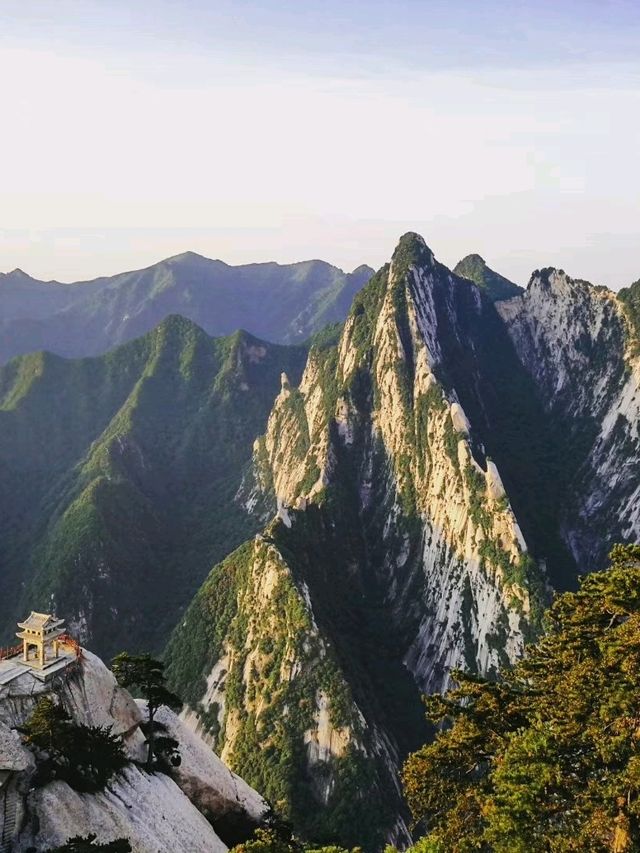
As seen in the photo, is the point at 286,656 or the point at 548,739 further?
the point at 286,656

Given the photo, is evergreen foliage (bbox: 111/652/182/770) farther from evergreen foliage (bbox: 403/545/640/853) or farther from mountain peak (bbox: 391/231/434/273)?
mountain peak (bbox: 391/231/434/273)

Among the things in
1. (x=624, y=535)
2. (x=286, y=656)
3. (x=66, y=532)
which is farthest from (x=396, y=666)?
(x=66, y=532)

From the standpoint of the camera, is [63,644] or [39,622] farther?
[63,644]

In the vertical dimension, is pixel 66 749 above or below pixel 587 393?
below

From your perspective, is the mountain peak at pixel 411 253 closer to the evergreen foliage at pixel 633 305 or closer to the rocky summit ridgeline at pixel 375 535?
the rocky summit ridgeline at pixel 375 535

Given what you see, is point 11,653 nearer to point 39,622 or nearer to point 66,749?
point 39,622

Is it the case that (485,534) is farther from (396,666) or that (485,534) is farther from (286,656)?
(286,656)

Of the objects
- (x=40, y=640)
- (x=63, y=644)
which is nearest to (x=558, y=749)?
(x=40, y=640)
